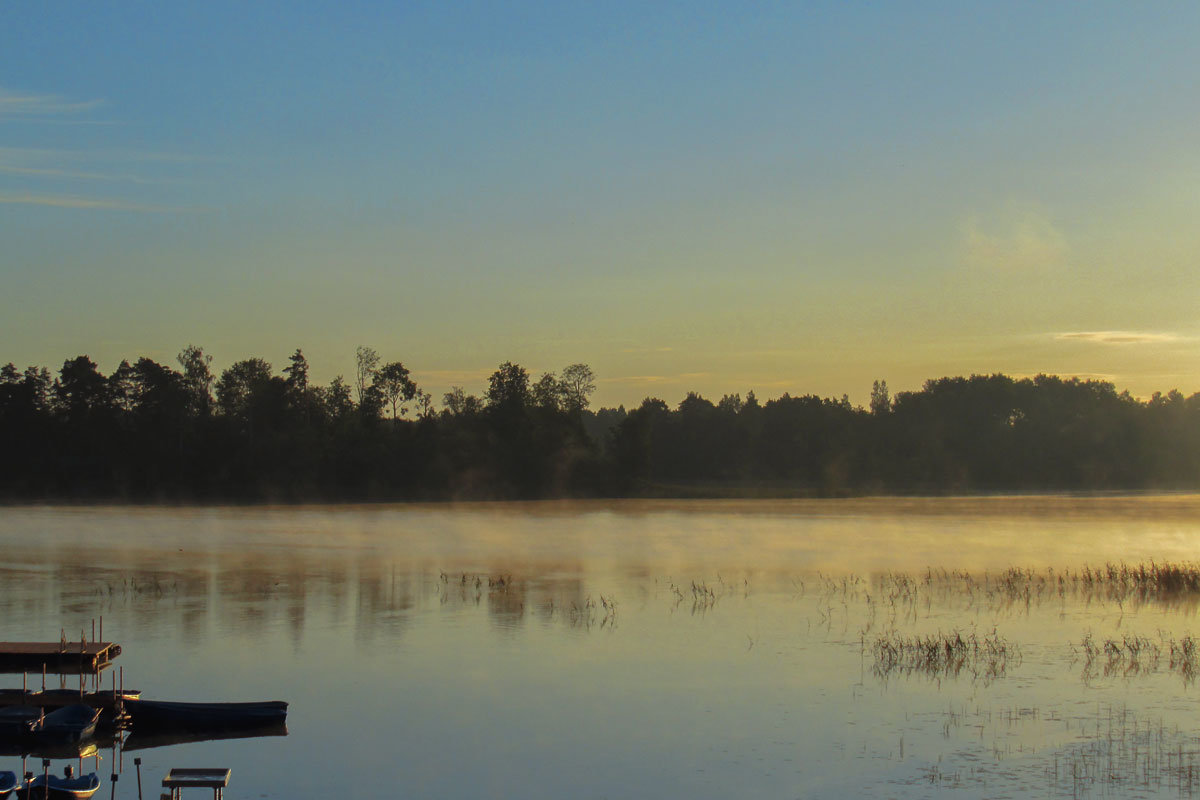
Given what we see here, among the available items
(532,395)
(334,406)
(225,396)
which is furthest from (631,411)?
(225,396)

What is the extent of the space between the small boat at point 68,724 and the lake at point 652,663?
560 mm

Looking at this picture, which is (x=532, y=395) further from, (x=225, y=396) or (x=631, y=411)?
(x=225, y=396)

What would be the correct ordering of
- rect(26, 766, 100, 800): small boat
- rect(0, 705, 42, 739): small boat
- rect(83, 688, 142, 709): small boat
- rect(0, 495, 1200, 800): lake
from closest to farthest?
rect(26, 766, 100, 800): small boat
rect(0, 495, 1200, 800): lake
rect(0, 705, 42, 739): small boat
rect(83, 688, 142, 709): small boat

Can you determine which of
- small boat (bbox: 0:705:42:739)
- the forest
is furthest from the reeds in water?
the forest

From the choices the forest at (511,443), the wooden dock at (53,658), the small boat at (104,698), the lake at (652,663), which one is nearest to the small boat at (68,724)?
the lake at (652,663)

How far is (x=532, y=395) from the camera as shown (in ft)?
453

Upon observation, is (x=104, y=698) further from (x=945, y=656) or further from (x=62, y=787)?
(x=945, y=656)

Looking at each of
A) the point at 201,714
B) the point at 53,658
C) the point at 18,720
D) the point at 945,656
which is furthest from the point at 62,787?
the point at 945,656

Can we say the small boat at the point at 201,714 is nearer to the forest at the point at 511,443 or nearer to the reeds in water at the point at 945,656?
the reeds in water at the point at 945,656

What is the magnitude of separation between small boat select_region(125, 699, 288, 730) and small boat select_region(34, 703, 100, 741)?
0.74 meters

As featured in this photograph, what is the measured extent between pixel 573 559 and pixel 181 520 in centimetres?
3858

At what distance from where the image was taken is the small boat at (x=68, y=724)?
16.4 meters

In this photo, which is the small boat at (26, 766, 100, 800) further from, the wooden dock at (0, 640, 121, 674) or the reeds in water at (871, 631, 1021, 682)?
the reeds in water at (871, 631, 1021, 682)

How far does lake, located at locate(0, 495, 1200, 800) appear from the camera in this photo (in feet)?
52.4
